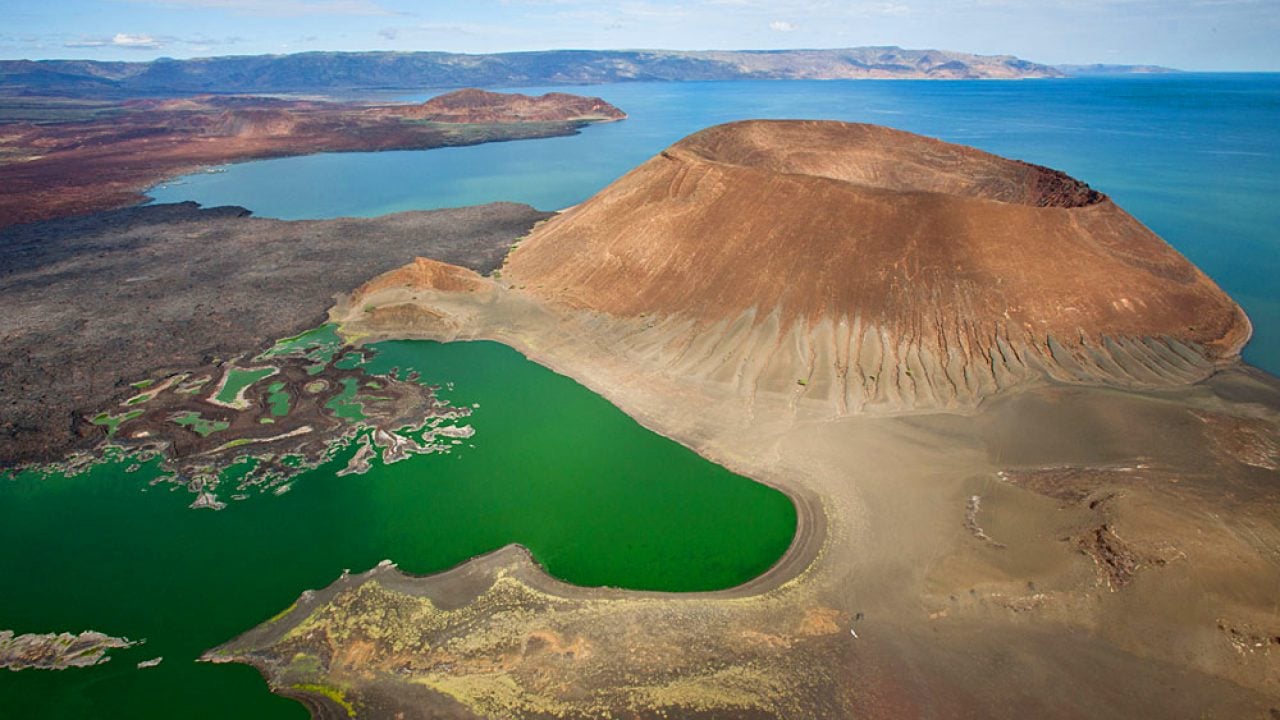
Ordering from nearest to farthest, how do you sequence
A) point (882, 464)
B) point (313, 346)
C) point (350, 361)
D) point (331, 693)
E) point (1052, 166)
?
point (331, 693), point (882, 464), point (350, 361), point (313, 346), point (1052, 166)

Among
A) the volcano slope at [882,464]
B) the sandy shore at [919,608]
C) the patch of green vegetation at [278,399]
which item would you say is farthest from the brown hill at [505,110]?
the sandy shore at [919,608]

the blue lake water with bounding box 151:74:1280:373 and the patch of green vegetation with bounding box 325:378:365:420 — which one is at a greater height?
the blue lake water with bounding box 151:74:1280:373

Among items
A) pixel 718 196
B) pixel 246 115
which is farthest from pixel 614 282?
pixel 246 115

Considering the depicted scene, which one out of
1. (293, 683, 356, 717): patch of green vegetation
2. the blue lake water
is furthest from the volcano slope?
the blue lake water

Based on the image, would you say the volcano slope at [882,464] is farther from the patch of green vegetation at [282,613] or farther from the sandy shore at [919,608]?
the patch of green vegetation at [282,613]

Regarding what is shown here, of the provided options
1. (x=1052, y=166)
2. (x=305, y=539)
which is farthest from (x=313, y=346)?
(x=1052, y=166)

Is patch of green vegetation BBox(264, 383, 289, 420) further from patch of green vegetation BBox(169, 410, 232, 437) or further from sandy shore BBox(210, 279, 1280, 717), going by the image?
sandy shore BBox(210, 279, 1280, 717)

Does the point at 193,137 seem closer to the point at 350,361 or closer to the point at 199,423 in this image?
the point at 350,361
